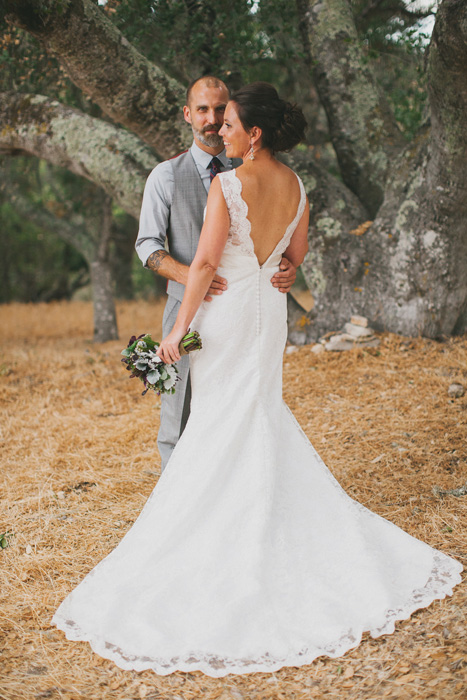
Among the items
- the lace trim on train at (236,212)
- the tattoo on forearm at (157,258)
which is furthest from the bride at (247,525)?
the tattoo on forearm at (157,258)

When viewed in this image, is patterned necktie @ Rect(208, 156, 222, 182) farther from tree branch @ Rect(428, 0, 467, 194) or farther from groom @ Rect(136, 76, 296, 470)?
tree branch @ Rect(428, 0, 467, 194)

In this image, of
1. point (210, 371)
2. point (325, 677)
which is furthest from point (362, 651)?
point (210, 371)

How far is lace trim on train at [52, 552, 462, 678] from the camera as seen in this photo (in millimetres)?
2178

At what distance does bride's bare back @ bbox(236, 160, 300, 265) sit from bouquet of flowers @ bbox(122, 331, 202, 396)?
0.50 meters

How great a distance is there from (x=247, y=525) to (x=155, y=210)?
1685 millimetres

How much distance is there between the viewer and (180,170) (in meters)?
3.17

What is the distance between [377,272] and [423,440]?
6.95ft

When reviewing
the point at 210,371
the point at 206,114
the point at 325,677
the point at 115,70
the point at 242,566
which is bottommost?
the point at 325,677

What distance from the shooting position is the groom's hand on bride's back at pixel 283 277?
2.78 meters

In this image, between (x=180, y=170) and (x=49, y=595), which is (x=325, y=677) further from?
(x=180, y=170)

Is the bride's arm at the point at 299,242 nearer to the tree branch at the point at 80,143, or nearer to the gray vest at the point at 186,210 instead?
the gray vest at the point at 186,210

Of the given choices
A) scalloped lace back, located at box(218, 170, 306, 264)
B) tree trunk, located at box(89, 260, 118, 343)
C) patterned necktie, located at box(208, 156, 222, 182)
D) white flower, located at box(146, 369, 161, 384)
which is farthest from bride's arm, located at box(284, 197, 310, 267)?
tree trunk, located at box(89, 260, 118, 343)

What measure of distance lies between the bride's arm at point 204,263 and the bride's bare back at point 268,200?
0.12m

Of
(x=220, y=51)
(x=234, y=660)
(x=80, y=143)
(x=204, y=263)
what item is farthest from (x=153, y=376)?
(x=220, y=51)
